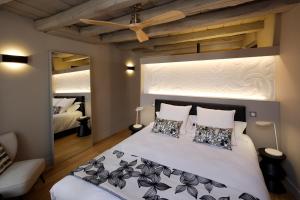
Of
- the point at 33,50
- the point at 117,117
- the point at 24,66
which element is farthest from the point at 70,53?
the point at 117,117

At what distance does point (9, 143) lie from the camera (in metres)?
2.16

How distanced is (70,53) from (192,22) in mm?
2254

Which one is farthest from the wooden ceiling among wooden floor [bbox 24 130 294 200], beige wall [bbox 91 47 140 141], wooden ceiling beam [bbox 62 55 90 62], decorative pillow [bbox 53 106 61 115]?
wooden floor [bbox 24 130 294 200]

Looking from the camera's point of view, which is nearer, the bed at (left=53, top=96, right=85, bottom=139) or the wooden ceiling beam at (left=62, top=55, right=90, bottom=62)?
the bed at (left=53, top=96, right=85, bottom=139)

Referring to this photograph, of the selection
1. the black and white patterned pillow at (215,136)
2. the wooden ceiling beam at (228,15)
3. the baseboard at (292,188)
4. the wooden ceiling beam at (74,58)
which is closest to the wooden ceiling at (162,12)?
the wooden ceiling beam at (228,15)

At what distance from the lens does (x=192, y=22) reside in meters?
2.38

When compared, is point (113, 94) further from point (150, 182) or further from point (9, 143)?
point (150, 182)

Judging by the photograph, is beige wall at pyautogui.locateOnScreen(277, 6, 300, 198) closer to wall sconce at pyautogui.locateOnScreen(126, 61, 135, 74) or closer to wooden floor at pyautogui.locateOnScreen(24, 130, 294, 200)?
wooden floor at pyautogui.locateOnScreen(24, 130, 294, 200)

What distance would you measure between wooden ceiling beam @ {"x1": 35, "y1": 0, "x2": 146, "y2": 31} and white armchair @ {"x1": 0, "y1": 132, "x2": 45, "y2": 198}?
1.64 m

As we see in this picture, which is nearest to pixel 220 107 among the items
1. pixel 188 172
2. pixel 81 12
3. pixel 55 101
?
pixel 188 172

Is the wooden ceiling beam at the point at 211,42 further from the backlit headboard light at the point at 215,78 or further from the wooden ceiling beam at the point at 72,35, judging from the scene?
the wooden ceiling beam at the point at 72,35

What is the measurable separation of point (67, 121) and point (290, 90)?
3.61 meters

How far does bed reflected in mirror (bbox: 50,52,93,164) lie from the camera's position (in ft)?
9.36

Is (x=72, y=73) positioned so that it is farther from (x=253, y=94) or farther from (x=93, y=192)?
(x=253, y=94)
